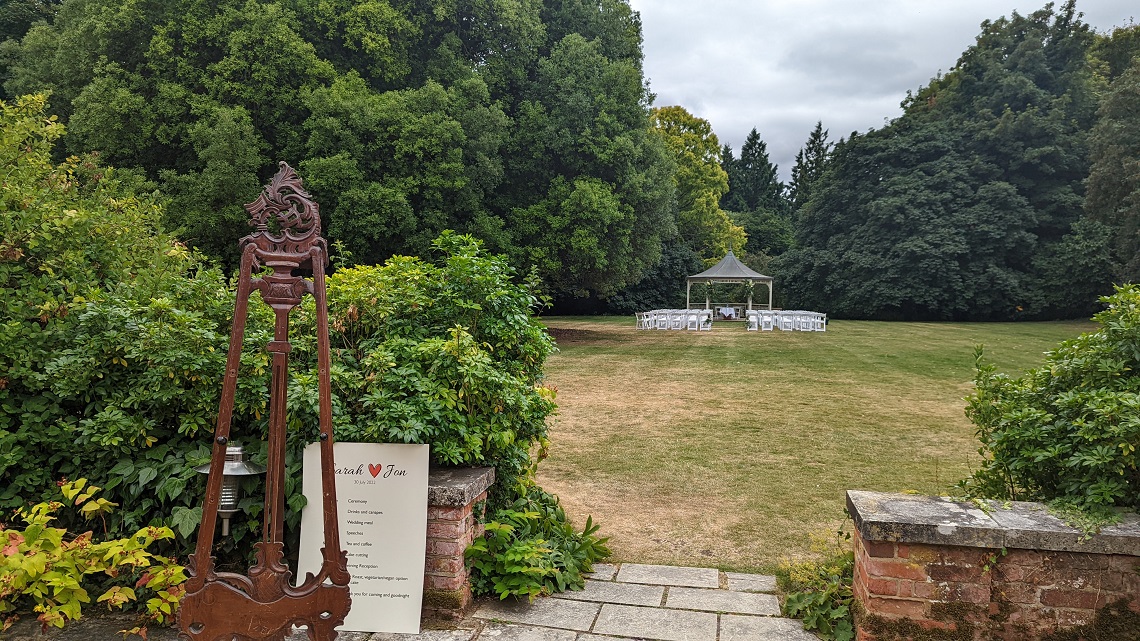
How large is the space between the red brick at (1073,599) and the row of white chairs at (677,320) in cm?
2064

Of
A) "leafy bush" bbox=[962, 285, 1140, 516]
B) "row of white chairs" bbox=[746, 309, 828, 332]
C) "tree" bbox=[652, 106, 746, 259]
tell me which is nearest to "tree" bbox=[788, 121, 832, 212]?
"tree" bbox=[652, 106, 746, 259]

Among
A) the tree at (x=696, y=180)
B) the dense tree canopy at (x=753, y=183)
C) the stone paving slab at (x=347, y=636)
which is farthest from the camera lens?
the dense tree canopy at (x=753, y=183)

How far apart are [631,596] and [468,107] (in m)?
14.1

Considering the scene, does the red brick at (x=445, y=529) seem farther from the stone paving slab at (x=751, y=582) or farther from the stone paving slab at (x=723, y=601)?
the stone paving slab at (x=751, y=582)

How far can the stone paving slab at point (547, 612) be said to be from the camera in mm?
2910

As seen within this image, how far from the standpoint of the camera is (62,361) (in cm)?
303

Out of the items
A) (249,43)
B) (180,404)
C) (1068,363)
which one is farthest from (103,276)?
(249,43)

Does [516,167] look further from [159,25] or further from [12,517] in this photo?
[12,517]

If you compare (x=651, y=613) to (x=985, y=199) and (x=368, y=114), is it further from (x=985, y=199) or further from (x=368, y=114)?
(x=985, y=199)

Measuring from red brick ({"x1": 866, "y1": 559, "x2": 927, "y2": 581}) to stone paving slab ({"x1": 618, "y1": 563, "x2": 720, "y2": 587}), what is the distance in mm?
995

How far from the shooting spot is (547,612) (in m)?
3.03

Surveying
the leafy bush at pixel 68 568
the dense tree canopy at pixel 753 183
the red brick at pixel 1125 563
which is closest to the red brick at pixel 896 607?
the red brick at pixel 1125 563

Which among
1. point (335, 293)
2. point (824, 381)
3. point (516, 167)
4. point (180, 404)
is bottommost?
point (824, 381)

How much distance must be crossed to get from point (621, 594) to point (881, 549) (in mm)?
1236
